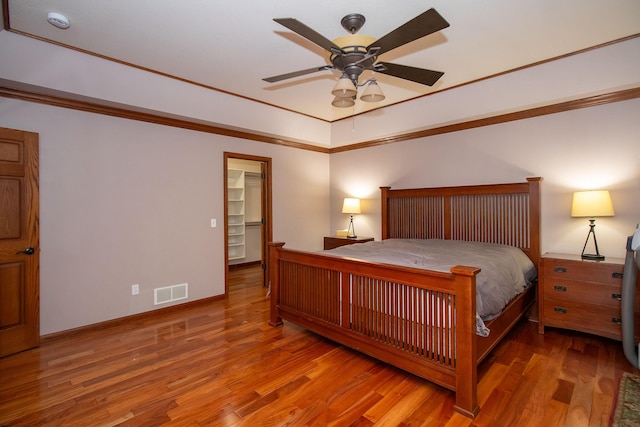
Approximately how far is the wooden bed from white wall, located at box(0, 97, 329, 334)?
1396 millimetres

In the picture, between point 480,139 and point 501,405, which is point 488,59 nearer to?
point 480,139

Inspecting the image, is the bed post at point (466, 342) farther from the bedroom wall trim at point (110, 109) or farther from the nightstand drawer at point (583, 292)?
the bedroom wall trim at point (110, 109)

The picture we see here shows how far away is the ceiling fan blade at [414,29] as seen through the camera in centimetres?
162

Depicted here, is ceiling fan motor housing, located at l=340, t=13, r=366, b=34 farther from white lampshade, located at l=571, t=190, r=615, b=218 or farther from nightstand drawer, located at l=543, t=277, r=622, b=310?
nightstand drawer, located at l=543, t=277, r=622, b=310

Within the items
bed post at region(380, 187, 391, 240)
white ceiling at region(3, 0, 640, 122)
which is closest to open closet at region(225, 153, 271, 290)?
bed post at region(380, 187, 391, 240)

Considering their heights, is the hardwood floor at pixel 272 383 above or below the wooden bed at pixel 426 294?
below

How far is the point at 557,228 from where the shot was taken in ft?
11.2

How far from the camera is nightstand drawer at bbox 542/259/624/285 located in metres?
2.74

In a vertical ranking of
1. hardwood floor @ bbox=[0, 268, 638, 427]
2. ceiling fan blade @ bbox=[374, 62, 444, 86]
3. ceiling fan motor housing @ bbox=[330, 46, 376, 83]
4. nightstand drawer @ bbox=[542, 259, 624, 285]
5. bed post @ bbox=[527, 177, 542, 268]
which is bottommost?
hardwood floor @ bbox=[0, 268, 638, 427]

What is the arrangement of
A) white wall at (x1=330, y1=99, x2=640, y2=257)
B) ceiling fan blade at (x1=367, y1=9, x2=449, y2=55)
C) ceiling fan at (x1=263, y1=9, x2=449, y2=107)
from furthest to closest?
white wall at (x1=330, y1=99, x2=640, y2=257)
ceiling fan at (x1=263, y1=9, x2=449, y2=107)
ceiling fan blade at (x1=367, y1=9, x2=449, y2=55)

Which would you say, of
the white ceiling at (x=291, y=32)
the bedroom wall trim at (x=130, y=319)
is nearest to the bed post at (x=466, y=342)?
the white ceiling at (x=291, y=32)

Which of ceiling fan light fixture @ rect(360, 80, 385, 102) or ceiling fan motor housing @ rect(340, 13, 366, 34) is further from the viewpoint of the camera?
ceiling fan light fixture @ rect(360, 80, 385, 102)

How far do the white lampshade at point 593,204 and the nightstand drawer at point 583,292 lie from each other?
0.66m

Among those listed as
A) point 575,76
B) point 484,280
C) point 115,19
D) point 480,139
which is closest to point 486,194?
point 480,139
